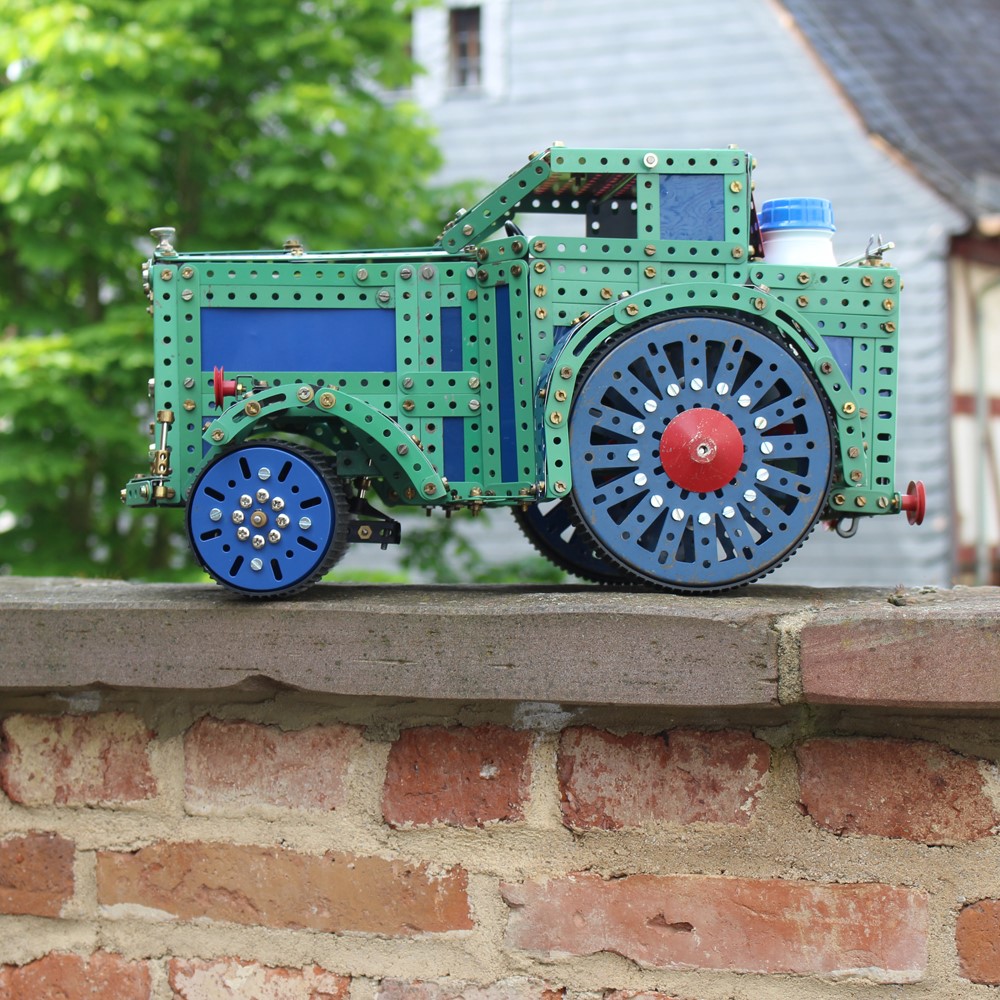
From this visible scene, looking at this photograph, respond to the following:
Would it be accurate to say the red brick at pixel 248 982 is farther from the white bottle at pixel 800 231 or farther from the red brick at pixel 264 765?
the white bottle at pixel 800 231

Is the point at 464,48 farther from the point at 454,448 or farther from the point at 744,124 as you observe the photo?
the point at 454,448

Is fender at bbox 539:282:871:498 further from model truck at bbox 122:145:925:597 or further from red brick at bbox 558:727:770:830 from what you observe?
red brick at bbox 558:727:770:830

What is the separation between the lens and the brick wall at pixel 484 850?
1582mm

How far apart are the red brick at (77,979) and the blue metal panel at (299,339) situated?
2.48 ft

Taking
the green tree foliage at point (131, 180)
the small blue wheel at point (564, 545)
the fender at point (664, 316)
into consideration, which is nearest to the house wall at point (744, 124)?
the green tree foliage at point (131, 180)

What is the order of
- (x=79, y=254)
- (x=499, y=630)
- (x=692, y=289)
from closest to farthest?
(x=499, y=630), (x=692, y=289), (x=79, y=254)

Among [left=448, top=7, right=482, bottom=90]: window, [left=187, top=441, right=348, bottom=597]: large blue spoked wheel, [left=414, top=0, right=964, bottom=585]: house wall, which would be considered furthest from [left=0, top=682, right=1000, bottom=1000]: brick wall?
[left=448, top=7, right=482, bottom=90]: window

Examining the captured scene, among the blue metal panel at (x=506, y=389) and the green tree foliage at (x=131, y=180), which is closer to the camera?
the blue metal panel at (x=506, y=389)

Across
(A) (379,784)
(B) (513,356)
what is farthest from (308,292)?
(A) (379,784)

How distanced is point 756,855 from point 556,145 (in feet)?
2.88

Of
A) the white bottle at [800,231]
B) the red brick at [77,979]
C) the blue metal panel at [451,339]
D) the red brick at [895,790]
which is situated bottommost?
the red brick at [77,979]

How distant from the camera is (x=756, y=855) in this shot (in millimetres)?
1610

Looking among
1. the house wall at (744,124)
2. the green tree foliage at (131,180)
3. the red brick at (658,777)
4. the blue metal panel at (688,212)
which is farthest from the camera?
the house wall at (744,124)

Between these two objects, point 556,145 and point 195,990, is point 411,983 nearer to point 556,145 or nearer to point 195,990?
point 195,990
